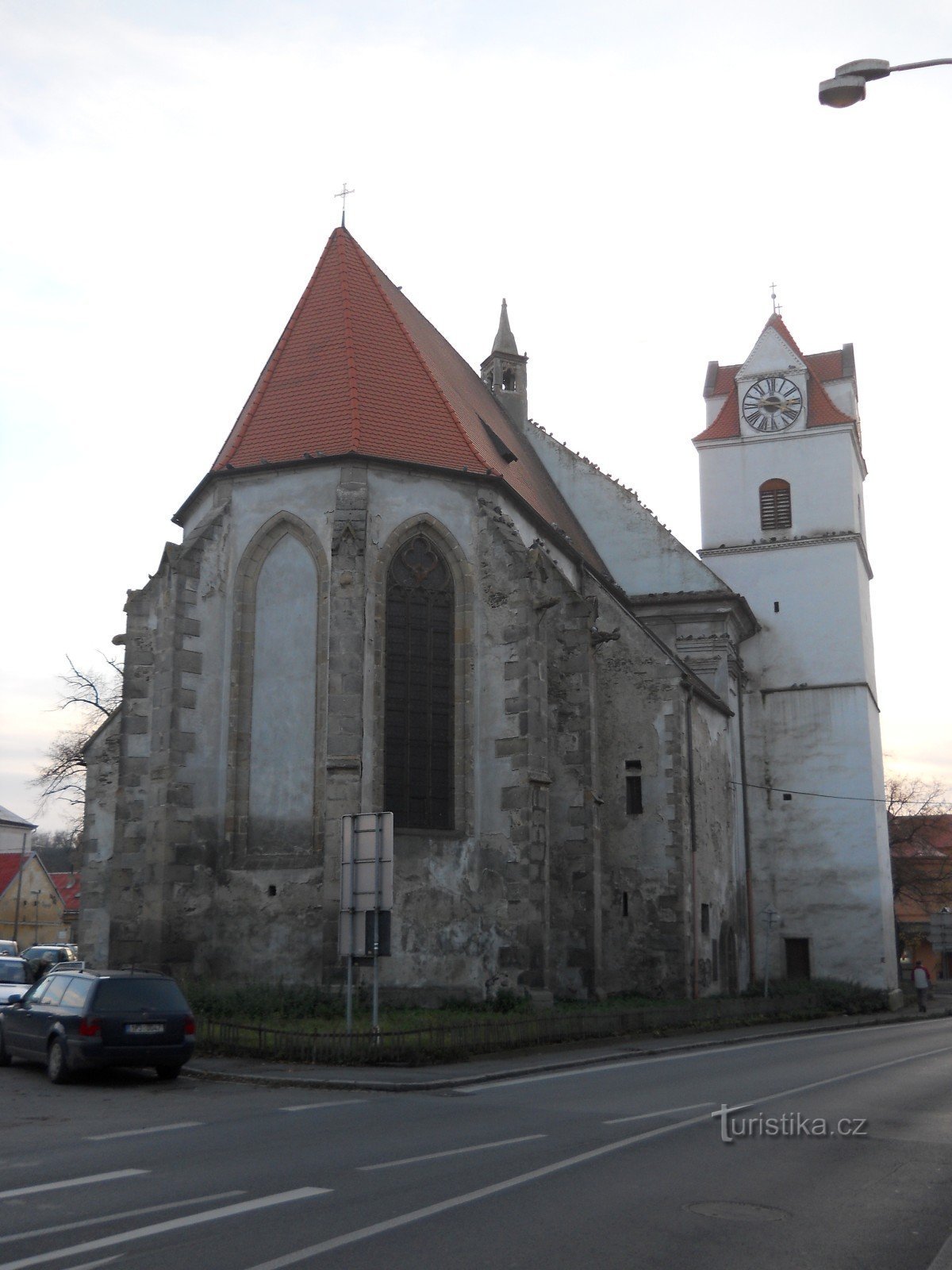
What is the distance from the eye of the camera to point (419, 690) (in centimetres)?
2155

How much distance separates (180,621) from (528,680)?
19.6 feet

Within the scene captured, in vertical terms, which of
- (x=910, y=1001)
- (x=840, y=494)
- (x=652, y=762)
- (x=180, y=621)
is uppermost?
(x=840, y=494)

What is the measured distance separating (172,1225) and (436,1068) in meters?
8.59

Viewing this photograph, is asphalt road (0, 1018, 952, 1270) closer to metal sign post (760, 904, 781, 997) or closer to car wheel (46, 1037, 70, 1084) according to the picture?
car wheel (46, 1037, 70, 1084)

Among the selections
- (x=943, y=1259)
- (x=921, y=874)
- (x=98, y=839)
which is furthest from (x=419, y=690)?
(x=921, y=874)

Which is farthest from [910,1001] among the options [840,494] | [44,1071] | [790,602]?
[44,1071]

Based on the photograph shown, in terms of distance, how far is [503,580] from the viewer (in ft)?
73.0

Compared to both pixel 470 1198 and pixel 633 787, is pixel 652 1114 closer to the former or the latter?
pixel 470 1198

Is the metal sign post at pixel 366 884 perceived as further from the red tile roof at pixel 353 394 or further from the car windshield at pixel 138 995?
the red tile roof at pixel 353 394

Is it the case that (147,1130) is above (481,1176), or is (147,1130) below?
below

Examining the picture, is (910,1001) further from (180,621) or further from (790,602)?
(180,621)

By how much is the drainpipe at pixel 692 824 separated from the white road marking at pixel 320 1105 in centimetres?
1446

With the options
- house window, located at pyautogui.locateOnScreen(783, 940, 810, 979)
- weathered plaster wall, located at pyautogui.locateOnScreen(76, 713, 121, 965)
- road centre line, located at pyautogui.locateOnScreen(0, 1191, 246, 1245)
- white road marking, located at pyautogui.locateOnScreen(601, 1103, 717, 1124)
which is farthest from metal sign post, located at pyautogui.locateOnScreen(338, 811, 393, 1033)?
house window, located at pyautogui.locateOnScreen(783, 940, 810, 979)

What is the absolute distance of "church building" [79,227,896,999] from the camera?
20328 mm
